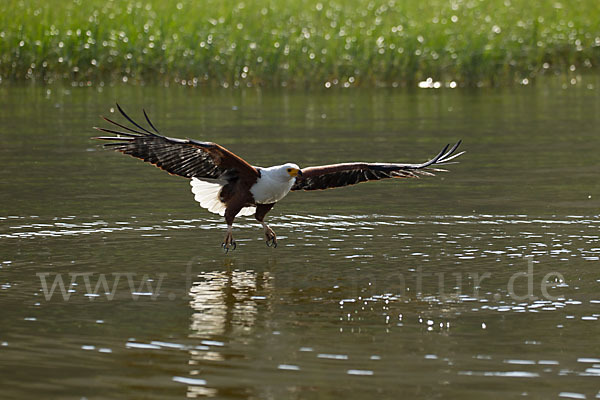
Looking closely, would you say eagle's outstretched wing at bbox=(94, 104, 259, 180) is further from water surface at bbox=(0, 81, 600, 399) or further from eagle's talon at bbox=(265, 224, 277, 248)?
water surface at bbox=(0, 81, 600, 399)

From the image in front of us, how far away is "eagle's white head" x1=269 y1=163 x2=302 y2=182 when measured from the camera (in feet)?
32.1

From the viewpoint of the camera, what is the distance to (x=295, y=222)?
1148 cm

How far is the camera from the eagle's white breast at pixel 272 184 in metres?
9.90

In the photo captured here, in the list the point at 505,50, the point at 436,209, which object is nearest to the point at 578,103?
the point at 505,50

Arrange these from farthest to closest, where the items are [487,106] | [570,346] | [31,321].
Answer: [487,106]
[31,321]
[570,346]

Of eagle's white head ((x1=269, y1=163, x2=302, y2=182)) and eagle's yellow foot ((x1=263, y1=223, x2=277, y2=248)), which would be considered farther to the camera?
eagle's yellow foot ((x1=263, y1=223, x2=277, y2=248))

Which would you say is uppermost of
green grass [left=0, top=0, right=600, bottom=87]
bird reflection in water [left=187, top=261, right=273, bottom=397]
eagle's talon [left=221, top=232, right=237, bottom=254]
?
green grass [left=0, top=0, right=600, bottom=87]

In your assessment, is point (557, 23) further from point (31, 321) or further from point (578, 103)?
point (31, 321)

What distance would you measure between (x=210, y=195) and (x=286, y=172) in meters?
0.99

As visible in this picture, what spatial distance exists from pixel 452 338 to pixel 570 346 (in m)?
0.69

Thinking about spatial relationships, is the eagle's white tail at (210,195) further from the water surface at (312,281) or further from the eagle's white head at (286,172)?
the eagle's white head at (286,172)

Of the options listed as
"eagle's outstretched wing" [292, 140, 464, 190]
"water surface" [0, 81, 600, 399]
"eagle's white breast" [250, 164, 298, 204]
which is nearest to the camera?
"water surface" [0, 81, 600, 399]

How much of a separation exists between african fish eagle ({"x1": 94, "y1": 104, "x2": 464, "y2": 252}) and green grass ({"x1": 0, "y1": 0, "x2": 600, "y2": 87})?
1598 centimetres

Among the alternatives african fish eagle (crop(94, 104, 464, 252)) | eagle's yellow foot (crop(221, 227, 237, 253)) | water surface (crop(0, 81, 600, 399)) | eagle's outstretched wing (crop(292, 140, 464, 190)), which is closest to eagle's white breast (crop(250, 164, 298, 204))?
african fish eagle (crop(94, 104, 464, 252))
